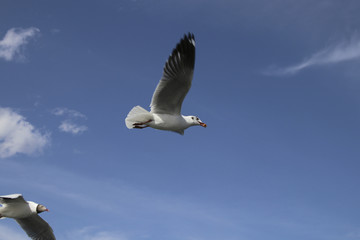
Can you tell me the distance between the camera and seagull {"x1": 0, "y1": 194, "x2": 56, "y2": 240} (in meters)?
11.2

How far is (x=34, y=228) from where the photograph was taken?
12.2m

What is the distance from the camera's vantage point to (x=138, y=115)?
34.4 feet

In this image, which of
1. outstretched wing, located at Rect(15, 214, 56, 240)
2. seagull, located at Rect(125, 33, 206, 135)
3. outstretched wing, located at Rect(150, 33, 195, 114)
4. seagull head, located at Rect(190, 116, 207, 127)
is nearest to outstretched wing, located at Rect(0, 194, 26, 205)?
outstretched wing, located at Rect(15, 214, 56, 240)

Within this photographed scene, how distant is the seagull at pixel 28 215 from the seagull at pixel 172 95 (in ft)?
12.5

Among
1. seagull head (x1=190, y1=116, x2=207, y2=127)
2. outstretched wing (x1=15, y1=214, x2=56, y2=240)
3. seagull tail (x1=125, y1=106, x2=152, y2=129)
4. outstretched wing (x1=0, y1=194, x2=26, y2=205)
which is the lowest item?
outstretched wing (x1=15, y1=214, x2=56, y2=240)

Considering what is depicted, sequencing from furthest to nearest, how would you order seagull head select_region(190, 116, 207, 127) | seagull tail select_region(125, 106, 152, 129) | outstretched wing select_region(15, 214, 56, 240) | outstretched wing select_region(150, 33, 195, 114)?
outstretched wing select_region(15, 214, 56, 240) < seagull head select_region(190, 116, 207, 127) < seagull tail select_region(125, 106, 152, 129) < outstretched wing select_region(150, 33, 195, 114)

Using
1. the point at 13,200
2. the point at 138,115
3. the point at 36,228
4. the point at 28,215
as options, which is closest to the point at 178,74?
the point at 138,115

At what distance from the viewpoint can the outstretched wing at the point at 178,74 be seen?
995cm

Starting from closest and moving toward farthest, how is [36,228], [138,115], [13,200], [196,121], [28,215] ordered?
[138,115], [13,200], [196,121], [28,215], [36,228]

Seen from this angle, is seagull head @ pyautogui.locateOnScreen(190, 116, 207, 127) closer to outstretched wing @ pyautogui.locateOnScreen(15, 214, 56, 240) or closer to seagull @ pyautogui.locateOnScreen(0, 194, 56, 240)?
seagull @ pyautogui.locateOnScreen(0, 194, 56, 240)

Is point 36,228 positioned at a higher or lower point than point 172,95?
lower

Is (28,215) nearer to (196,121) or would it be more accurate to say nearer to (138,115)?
(138,115)

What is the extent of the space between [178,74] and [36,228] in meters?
6.72

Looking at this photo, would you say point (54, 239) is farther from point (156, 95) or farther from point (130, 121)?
point (156, 95)
